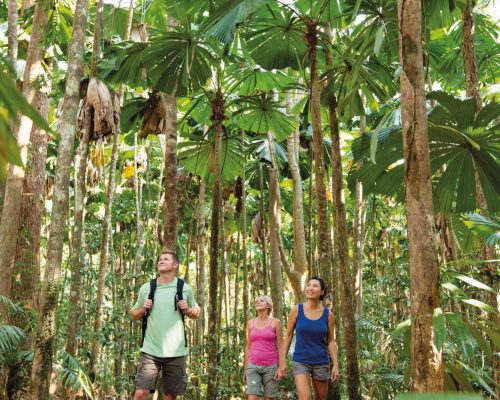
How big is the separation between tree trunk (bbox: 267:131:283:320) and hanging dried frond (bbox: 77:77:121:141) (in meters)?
4.75

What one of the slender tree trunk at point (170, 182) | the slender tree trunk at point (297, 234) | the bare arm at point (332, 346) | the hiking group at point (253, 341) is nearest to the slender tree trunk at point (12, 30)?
the slender tree trunk at point (170, 182)

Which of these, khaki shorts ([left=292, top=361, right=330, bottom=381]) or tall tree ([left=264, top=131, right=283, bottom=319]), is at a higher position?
tall tree ([left=264, top=131, right=283, bottom=319])

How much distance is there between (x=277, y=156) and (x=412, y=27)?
10.3m

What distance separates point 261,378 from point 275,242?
5.25m

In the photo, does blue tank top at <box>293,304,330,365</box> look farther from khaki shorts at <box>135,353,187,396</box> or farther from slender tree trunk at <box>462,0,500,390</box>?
slender tree trunk at <box>462,0,500,390</box>

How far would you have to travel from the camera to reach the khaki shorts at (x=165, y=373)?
492 centimetres

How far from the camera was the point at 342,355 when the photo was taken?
10.6 m

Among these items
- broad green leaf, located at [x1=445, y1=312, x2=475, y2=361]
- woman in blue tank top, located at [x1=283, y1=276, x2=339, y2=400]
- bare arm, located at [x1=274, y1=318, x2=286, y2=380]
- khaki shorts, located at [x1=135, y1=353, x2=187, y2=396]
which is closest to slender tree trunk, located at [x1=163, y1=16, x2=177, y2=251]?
bare arm, located at [x1=274, y1=318, x2=286, y2=380]

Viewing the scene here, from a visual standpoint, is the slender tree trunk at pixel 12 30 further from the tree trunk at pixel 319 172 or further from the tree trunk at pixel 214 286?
the tree trunk at pixel 319 172

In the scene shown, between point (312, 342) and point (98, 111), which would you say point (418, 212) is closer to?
point (312, 342)

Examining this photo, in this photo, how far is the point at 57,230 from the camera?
5.36 metres

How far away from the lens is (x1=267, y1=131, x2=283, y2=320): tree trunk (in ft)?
36.2

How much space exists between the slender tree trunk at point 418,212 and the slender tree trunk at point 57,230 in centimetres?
343

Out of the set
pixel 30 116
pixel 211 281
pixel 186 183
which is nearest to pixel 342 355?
pixel 211 281
